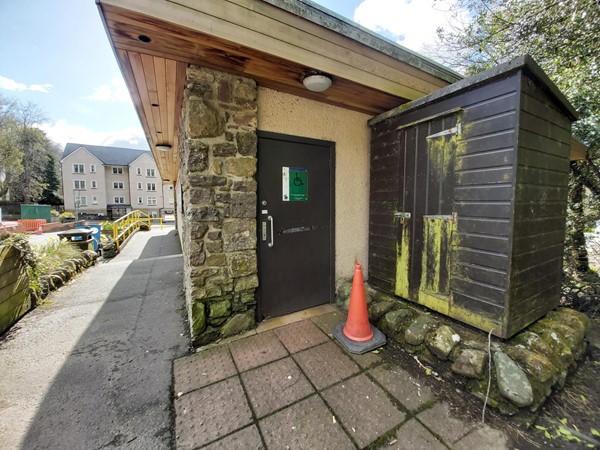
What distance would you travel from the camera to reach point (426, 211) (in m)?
2.32

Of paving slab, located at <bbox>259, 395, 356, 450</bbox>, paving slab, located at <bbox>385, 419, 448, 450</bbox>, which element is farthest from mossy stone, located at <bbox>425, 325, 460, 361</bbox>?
paving slab, located at <bbox>259, 395, 356, 450</bbox>

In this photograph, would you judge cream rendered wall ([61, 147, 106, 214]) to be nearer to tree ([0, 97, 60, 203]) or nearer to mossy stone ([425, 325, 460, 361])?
tree ([0, 97, 60, 203])

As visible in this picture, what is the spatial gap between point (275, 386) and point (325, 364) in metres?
0.47

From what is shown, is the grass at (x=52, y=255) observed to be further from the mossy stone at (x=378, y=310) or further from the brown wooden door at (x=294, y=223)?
the mossy stone at (x=378, y=310)

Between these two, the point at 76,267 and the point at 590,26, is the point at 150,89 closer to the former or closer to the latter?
the point at 76,267

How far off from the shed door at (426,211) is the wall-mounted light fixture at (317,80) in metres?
0.99

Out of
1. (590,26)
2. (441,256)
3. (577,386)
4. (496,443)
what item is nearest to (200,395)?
(496,443)

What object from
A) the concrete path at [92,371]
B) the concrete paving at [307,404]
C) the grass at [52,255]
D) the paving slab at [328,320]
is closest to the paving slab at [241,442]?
the concrete paving at [307,404]

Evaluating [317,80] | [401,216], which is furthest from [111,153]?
[401,216]

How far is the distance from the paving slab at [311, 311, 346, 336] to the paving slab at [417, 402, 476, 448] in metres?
1.06

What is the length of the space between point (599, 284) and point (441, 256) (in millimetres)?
2562

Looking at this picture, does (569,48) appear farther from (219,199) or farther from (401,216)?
(219,199)

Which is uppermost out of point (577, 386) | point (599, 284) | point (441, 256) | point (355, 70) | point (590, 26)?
point (590, 26)

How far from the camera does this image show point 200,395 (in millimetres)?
1721
